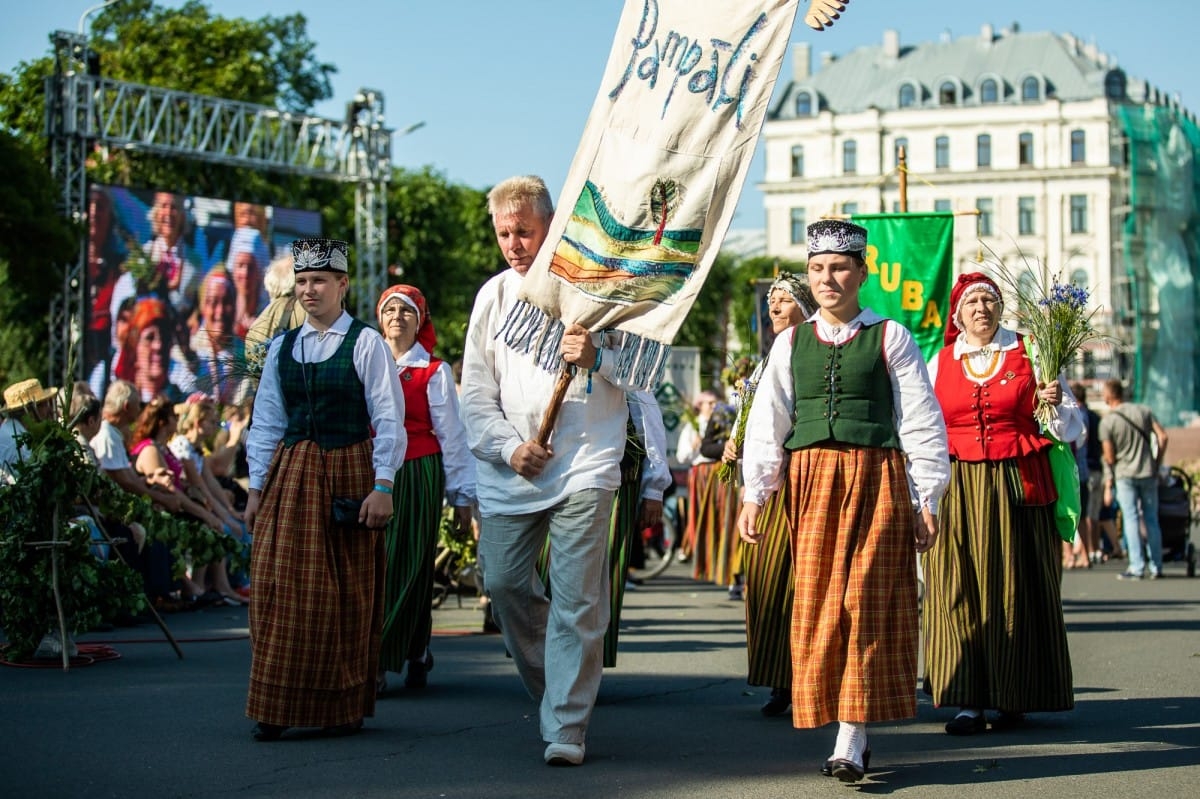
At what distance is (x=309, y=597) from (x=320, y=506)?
14.4 inches

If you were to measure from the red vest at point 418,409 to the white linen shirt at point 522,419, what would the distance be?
6.09 feet

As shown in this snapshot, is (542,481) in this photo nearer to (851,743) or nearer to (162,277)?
(851,743)

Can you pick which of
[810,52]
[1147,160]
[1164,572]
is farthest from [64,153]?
[810,52]

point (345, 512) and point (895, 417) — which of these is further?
point (345, 512)

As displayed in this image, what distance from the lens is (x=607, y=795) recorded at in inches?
223

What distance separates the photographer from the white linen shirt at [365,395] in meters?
6.80

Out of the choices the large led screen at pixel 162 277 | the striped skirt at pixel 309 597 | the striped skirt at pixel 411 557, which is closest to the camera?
the striped skirt at pixel 309 597

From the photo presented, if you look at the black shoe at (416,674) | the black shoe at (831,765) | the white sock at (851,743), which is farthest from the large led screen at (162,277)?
the white sock at (851,743)

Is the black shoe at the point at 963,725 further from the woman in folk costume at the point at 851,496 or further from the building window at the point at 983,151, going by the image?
the building window at the point at 983,151

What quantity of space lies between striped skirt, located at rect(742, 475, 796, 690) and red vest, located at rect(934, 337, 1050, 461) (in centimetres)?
87

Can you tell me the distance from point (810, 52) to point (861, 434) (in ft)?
329

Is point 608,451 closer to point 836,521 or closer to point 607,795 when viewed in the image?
point 836,521

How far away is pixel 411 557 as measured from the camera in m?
8.49

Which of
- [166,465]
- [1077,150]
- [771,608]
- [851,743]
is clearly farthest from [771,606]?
[1077,150]
